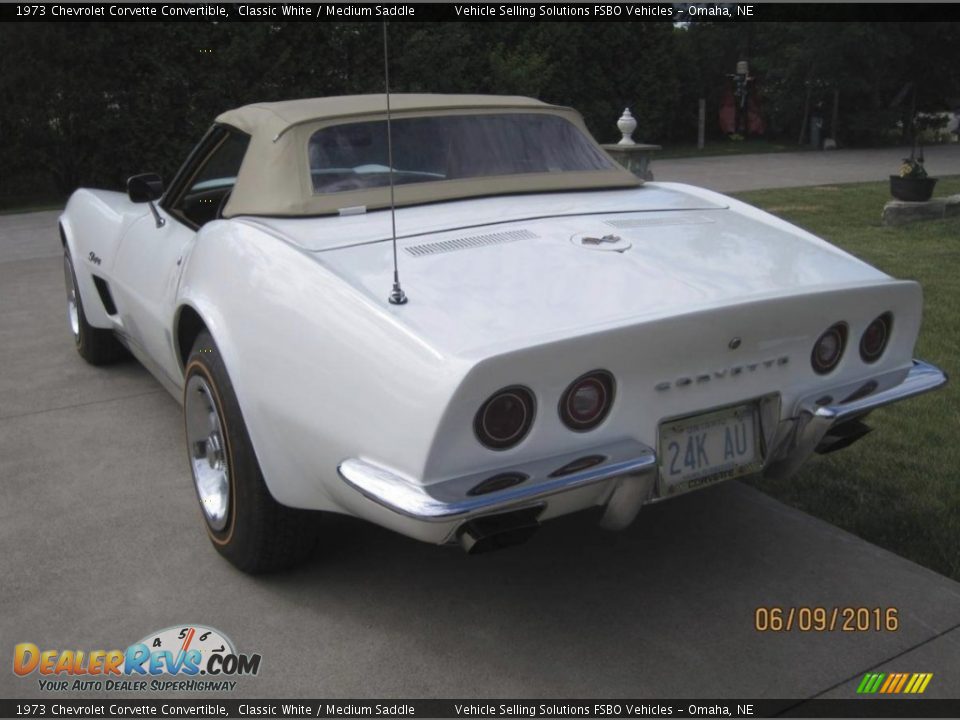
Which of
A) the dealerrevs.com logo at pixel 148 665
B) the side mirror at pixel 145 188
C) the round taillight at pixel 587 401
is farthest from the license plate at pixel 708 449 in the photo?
the side mirror at pixel 145 188

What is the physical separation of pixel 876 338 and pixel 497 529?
4.33 ft

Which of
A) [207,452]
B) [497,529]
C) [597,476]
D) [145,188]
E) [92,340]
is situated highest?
[145,188]

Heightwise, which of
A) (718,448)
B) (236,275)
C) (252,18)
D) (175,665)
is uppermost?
(252,18)

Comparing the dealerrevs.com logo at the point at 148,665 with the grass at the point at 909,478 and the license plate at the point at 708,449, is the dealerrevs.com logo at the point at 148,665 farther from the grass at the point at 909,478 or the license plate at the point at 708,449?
the grass at the point at 909,478

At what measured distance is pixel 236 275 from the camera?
283cm

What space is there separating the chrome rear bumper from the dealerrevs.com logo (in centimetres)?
66

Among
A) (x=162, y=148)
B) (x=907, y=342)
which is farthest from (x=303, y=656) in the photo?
(x=162, y=148)

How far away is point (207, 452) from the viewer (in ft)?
10.2

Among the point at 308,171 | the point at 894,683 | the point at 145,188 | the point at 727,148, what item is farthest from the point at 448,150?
the point at 727,148

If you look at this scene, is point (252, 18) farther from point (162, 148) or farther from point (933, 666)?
point (933, 666)

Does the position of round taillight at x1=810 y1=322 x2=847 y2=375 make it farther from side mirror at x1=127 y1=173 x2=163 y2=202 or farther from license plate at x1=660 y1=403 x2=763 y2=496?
side mirror at x1=127 y1=173 x2=163 y2=202

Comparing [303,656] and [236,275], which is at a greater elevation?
[236,275]

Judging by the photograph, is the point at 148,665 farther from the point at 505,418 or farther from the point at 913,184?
the point at 913,184

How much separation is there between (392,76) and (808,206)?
8.38m
